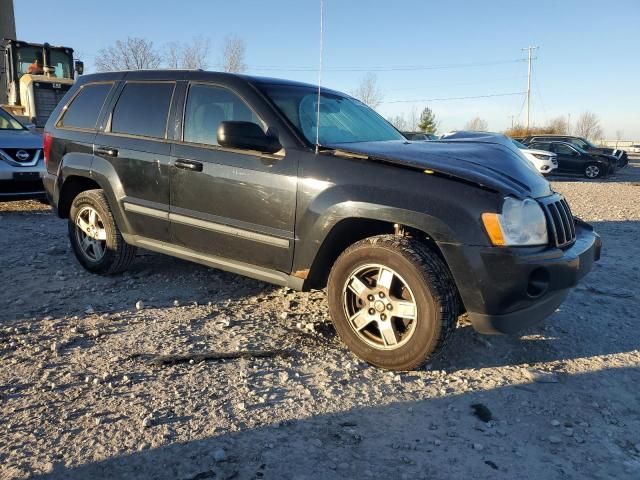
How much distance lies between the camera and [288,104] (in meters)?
3.93

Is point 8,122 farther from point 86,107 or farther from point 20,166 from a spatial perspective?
point 86,107

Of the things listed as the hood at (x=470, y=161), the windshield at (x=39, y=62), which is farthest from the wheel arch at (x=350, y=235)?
the windshield at (x=39, y=62)

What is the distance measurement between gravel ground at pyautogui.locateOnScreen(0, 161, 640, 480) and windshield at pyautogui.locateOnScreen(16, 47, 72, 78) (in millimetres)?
10667

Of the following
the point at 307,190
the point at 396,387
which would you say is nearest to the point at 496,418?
the point at 396,387

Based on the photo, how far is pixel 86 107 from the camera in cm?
494

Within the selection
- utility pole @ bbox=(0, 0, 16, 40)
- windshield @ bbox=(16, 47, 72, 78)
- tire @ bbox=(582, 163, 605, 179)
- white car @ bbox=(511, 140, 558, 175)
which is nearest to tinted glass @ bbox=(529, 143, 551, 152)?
tire @ bbox=(582, 163, 605, 179)

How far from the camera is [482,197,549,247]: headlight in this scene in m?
2.91

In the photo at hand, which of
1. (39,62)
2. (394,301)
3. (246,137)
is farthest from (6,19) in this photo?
(394,301)

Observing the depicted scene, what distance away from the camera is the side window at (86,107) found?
482 cm

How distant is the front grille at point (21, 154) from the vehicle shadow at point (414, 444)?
7093 mm

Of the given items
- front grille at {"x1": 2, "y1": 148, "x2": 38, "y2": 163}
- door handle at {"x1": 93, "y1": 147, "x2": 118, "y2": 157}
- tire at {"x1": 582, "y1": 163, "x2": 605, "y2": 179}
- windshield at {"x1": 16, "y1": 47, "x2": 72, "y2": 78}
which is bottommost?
tire at {"x1": 582, "y1": 163, "x2": 605, "y2": 179}

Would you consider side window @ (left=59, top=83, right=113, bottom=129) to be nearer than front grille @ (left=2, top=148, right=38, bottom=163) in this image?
Yes

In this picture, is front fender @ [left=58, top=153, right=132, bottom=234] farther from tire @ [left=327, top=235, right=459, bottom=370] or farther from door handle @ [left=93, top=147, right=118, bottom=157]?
tire @ [left=327, top=235, right=459, bottom=370]

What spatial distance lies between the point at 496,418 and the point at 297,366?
1.22m
